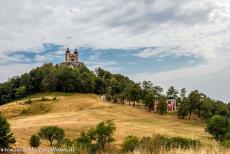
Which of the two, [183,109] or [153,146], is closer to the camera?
[153,146]

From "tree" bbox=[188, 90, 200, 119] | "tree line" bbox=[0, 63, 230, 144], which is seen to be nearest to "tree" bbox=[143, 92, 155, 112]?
"tree line" bbox=[0, 63, 230, 144]

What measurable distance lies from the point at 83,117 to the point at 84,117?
9.8 inches

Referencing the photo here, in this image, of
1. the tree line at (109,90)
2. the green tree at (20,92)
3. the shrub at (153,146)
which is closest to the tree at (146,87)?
the tree line at (109,90)

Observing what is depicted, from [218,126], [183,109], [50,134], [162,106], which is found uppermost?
[162,106]

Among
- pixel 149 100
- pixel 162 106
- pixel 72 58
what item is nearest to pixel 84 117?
pixel 149 100

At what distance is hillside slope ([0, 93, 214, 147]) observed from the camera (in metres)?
85.4

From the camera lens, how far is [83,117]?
100m

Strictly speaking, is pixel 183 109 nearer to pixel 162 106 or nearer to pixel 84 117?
pixel 162 106

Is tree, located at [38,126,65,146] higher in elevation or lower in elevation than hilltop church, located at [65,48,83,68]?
lower

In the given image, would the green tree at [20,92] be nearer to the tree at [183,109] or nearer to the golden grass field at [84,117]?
the golden grass field at [84,117]

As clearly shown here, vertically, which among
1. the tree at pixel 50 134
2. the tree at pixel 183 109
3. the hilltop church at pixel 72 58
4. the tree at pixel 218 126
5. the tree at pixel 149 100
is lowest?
the tree at pixel 50 134

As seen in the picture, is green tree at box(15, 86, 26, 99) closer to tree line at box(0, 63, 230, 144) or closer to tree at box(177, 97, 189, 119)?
tree line at box(0, 63, 230, 144)

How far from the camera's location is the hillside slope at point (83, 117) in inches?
3364

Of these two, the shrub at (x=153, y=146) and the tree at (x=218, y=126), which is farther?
the tree at (x=218, y=126)
